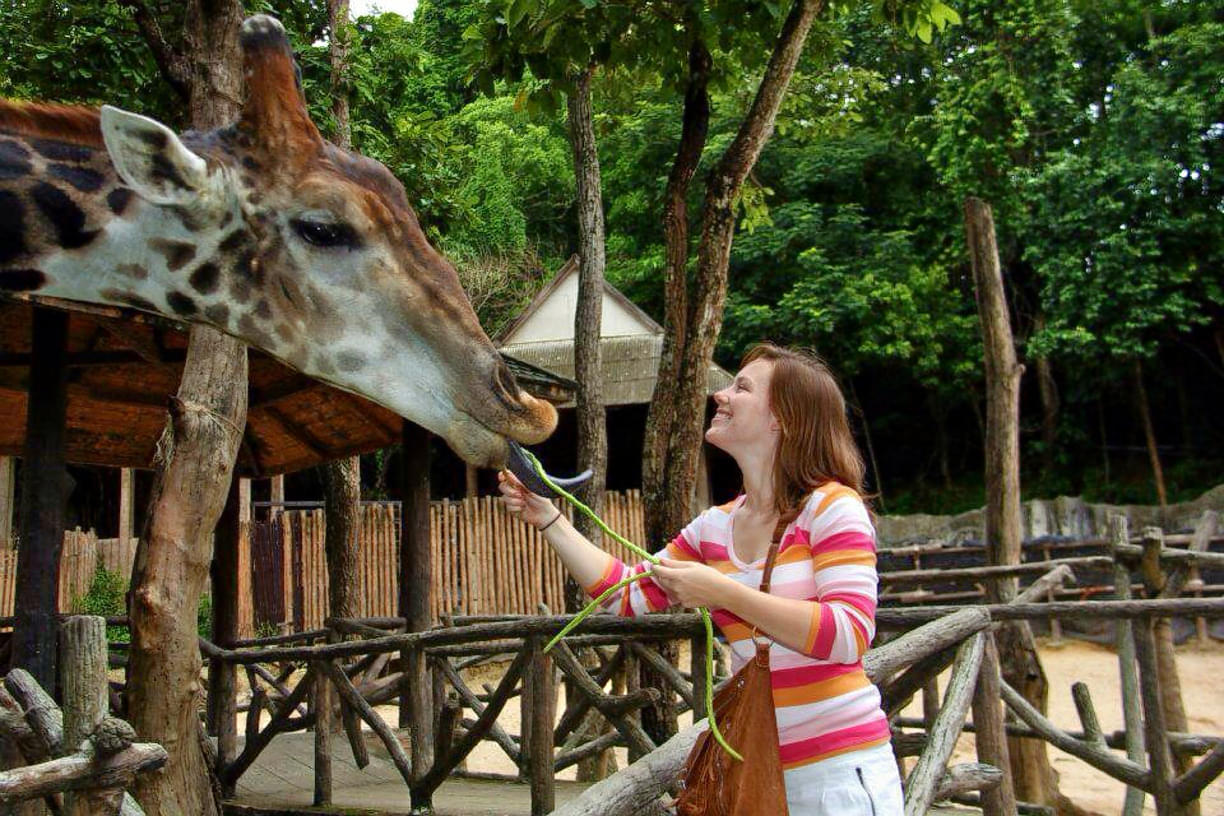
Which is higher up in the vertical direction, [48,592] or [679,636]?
[48,592]

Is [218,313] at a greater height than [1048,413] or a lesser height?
lesser

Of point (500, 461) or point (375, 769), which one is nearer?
point (500, 461)

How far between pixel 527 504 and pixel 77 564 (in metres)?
14.3

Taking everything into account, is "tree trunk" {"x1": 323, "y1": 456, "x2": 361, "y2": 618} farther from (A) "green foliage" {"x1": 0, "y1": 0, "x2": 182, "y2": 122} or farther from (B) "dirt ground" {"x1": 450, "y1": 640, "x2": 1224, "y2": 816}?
(A) "green foliage" {"x1": 0, "y1": 0, "x2": 182, "y2": 122}

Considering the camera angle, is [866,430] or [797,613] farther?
[866,430]

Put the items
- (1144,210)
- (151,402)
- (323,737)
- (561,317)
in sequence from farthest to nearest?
(561,317), (1144,210), (151,402), (323,737)

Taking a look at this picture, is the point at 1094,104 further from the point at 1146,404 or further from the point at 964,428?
the point at 964,428

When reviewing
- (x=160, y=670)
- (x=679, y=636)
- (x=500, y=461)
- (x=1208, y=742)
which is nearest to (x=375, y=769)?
(x=160, y=670)

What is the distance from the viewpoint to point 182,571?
4770mm

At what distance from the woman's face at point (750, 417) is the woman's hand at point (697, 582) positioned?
15.6 inches

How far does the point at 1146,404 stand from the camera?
66.1 feet

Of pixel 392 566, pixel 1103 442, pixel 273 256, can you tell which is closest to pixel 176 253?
pixel 273 256

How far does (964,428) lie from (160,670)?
70.7ft

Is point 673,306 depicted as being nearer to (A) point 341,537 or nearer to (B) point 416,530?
(B) point 416,530
